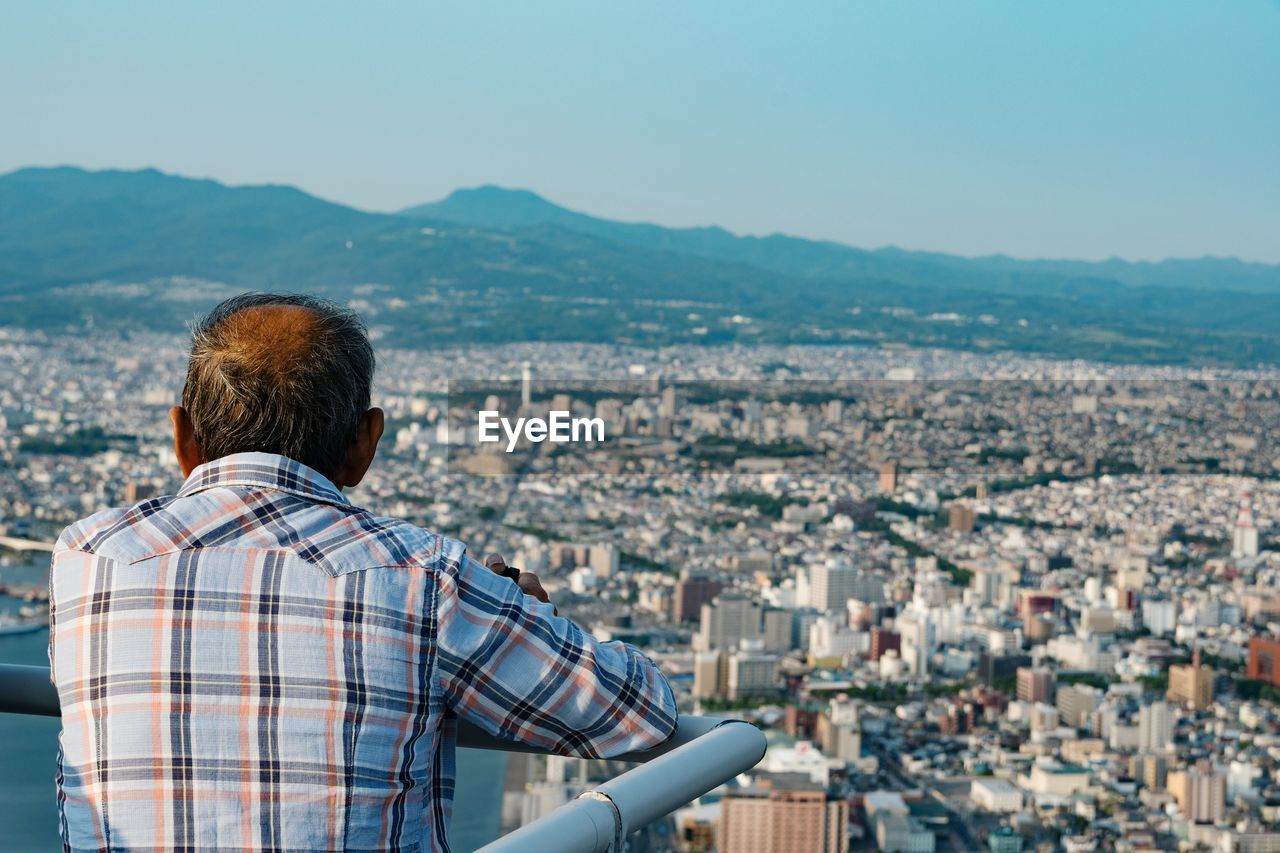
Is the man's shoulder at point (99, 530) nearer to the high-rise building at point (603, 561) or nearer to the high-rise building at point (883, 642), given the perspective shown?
the high-rise building at point (883, 642)

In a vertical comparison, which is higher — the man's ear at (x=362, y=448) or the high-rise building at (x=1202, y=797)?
the man's ear at (x=362, y=448)

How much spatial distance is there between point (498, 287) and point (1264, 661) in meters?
15.8

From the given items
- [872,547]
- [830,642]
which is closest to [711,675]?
[830,642]

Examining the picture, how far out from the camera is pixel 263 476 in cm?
72

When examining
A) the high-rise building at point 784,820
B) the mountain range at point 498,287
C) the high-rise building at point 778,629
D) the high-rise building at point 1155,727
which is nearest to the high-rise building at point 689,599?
the high-rise building at point 778,629

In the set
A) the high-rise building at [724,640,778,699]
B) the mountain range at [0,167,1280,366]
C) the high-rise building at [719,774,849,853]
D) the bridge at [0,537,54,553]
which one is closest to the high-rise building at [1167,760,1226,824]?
the high-rise building at [719,774,849,853]

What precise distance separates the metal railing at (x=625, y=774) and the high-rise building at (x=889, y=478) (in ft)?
41.9

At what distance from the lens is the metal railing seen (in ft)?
1.88

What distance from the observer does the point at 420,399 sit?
14.9 m

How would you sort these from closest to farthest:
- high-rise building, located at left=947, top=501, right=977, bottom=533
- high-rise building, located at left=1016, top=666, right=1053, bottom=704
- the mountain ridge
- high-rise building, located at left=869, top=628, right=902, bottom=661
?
high-rise building, located at left=1016, top=666, right=1053, bottom=704 → high-rise building, located at left=869, top=628, right=902, bottom=661 → high-rise building, located at left=947, top=501, right=977, bottom=533 → the mountain ridge

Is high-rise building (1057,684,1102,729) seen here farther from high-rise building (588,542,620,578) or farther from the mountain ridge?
the mountain ridge

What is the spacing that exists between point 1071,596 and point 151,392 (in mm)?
11161

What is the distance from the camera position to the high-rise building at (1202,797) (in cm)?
625

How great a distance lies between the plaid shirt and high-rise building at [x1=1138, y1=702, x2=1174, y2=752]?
7214 millimetres
